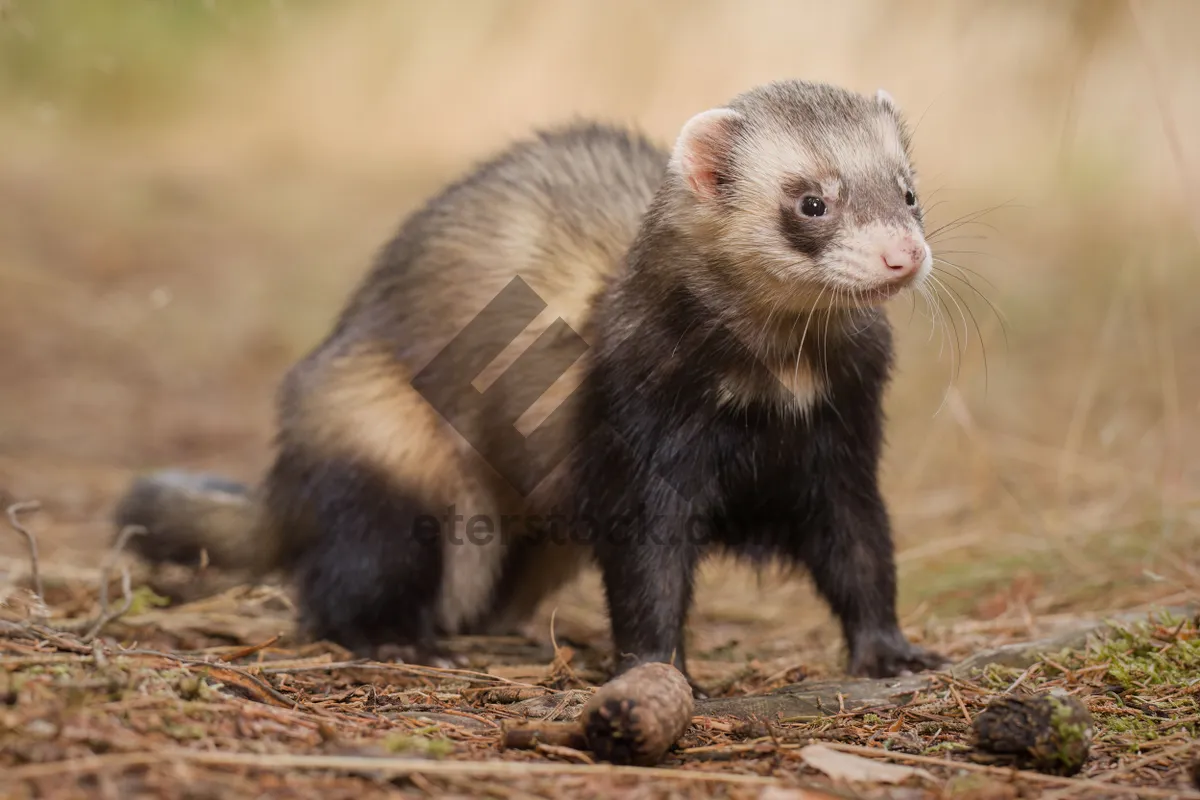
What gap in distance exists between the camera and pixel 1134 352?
25.8 feet

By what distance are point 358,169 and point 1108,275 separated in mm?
7558

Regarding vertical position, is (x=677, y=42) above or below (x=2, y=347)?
above

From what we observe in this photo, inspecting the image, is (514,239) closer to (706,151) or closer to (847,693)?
(706,151)

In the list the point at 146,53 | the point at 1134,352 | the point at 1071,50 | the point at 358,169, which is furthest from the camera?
the point at 358,169

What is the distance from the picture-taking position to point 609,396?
3924 mm

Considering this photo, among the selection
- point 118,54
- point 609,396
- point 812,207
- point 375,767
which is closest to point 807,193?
point 812,207

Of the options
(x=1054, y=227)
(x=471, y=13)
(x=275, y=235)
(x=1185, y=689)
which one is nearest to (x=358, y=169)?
(x=275, y=235)

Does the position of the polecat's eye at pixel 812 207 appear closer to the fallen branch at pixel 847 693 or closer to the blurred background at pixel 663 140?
the blurred background at pixel 663 140

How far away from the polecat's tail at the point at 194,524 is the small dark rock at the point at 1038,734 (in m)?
3.14

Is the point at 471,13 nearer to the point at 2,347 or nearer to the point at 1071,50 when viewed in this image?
the point at 2,347

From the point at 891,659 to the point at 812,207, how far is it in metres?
1.54

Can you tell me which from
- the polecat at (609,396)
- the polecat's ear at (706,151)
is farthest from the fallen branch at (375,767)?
the polecat's ear at (706,151)

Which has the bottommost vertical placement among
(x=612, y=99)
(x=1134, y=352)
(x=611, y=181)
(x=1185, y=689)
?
(x=1185, y=689)

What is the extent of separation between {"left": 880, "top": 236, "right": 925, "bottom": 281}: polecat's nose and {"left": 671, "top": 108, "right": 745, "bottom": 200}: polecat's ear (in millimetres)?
689
